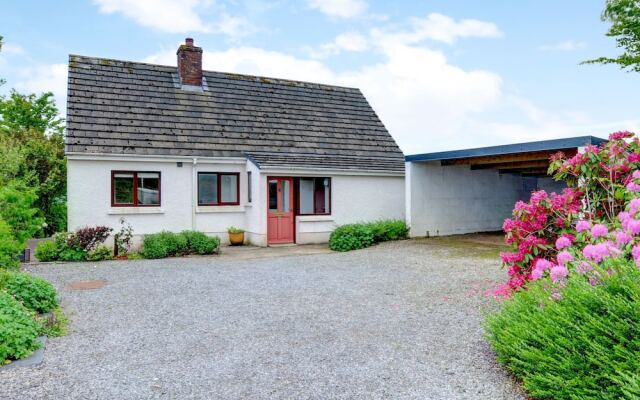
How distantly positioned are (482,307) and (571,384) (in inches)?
139

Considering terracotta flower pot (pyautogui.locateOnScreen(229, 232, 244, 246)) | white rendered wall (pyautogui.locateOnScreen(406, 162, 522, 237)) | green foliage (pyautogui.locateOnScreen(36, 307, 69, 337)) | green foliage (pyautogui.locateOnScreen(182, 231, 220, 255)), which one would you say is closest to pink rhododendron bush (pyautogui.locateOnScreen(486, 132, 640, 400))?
green foliage (pyautogui.locateOnScreen(36, 307, 69, 337))

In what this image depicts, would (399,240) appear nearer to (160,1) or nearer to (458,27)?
(458,27)

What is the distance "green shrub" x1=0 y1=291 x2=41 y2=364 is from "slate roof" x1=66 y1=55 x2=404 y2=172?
31.0 ft

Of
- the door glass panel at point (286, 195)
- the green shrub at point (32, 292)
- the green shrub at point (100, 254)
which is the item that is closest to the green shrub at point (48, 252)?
the green shrub at point (100, 254)

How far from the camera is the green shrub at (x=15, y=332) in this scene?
16.5 ft

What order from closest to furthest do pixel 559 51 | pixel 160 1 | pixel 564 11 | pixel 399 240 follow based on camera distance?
1. pixel 160 1
2. pixel 564 11
3. pixel 559 51
4. pixel 399 240

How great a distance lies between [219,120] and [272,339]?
12.9 m

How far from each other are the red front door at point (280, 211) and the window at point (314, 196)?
1.36ft

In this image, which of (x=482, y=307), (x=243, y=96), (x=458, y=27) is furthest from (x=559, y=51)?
(x=243, y=96)

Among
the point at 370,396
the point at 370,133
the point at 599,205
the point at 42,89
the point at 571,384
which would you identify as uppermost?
the point at 42,89

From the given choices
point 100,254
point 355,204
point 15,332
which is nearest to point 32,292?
point 15,332

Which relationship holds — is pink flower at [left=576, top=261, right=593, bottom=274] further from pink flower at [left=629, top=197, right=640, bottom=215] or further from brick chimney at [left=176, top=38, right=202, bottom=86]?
brick chimney at [left=176, top=38, right=202, bottom=86]

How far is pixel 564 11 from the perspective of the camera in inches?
518

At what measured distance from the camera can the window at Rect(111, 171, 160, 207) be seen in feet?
48.4
